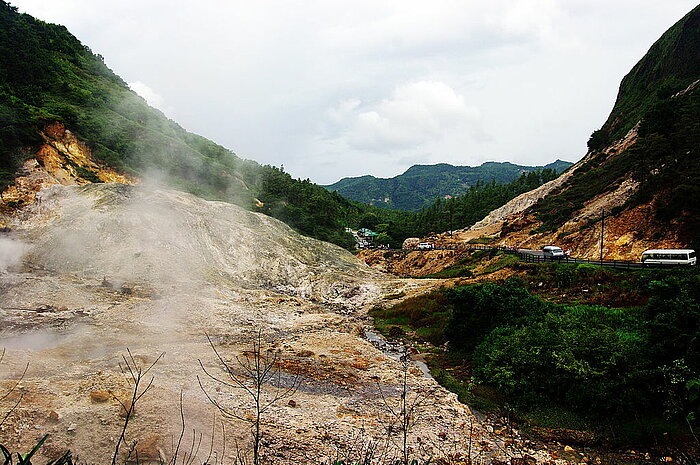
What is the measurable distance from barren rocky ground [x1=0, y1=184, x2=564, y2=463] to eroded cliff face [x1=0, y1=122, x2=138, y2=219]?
1559mm

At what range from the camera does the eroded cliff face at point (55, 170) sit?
34.5m

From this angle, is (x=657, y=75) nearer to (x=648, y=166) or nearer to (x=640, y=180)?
(x=648, y=166)

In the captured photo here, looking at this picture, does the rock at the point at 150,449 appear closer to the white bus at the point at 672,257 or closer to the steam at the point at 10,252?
the steam at the point at 10,252

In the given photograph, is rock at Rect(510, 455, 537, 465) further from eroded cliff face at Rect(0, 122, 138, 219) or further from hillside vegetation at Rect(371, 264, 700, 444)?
eroded cliff face at Rect(0, 122, 138, 219)

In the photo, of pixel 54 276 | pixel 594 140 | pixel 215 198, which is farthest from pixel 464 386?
pixel 594 140

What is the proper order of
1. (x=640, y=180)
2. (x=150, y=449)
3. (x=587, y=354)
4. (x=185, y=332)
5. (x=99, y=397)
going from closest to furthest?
(x=150, y=449), (x=99, y=397), (x=587, y=354), (x=185, y=332), (x=640, y=180)

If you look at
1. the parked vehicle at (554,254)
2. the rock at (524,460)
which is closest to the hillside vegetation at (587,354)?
the rock at (524,460)

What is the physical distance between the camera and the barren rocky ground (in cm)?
1068

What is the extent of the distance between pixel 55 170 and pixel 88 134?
1250cm

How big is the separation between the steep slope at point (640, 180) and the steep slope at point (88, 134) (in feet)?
112

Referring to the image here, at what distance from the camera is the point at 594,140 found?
83.0m

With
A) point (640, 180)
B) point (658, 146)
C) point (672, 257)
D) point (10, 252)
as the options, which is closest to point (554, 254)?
point (672, 257)

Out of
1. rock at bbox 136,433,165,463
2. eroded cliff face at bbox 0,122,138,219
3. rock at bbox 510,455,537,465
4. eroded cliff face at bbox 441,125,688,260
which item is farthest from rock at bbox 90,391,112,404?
eroded cliff face at bbox 441,125,688,260

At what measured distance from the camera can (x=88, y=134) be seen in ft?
167
